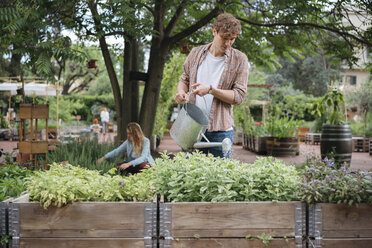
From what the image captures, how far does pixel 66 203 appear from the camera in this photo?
1.92 m

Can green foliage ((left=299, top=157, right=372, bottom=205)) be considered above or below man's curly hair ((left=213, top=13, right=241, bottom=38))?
below

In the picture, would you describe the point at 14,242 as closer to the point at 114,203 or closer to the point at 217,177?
the point at 114,203

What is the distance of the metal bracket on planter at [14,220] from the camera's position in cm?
191

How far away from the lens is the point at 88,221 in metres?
1.89

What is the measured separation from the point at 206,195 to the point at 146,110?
5.04 metres

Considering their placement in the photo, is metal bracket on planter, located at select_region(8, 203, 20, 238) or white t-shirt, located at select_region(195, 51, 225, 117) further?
white t-shirt, located at select_region(195, 51, 225, 117)

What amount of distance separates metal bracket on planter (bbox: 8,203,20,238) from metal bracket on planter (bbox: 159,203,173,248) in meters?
0.74

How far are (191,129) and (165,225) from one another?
68cm

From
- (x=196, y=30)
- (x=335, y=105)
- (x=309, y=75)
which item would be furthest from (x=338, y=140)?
(x=309, y=75)

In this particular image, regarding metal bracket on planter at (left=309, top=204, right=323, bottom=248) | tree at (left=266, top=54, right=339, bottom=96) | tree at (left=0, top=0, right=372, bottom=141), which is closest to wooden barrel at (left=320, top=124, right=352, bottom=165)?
Result: tree at (left=0, top=0, right=372, bottom=141)

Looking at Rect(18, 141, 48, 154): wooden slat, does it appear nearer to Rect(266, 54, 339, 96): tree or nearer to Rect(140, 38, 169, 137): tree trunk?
Rect(140, 38, 169, 137): tree trunk

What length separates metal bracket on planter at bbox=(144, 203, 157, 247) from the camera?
1.88 meters

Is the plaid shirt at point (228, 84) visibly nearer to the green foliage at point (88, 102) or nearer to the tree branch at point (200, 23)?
the tree branch at point (200, 23)

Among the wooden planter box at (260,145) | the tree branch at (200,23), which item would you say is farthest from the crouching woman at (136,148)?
the wooden planter box at (260,145)
